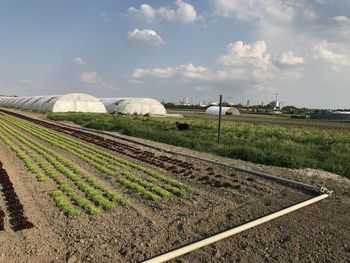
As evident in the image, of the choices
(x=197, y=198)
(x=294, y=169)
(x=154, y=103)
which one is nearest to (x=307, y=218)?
(x=197, y=198)

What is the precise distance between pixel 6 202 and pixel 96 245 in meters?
3.24

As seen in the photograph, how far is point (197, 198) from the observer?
28.4 feet

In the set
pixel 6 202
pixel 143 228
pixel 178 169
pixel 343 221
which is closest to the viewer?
pixel 143 228

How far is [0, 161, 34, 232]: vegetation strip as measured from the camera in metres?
6.67

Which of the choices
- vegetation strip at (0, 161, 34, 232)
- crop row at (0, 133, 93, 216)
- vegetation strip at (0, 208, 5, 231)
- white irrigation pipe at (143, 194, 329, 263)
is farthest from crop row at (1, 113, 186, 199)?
vegetation strip at (0, 208, 5, 231)

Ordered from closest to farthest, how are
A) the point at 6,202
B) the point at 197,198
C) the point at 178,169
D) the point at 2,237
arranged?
1. the point at 2,237
2. the point at 6,202
3. the point at 197,198
4. the point at 178,169

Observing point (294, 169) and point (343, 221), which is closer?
point (343, 221)

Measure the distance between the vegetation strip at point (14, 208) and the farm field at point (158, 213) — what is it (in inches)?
3.9

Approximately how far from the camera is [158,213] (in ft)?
24.8

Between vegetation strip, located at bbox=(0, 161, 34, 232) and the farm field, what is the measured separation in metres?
0.10

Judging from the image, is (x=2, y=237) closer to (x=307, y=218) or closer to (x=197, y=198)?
(x=197, y=198)

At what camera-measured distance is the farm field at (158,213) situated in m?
5.80

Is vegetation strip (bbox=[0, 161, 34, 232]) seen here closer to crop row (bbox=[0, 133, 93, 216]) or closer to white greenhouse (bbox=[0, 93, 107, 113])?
crop row (bbox=[0, 133, 93, 216])

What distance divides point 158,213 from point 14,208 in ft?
9.82
